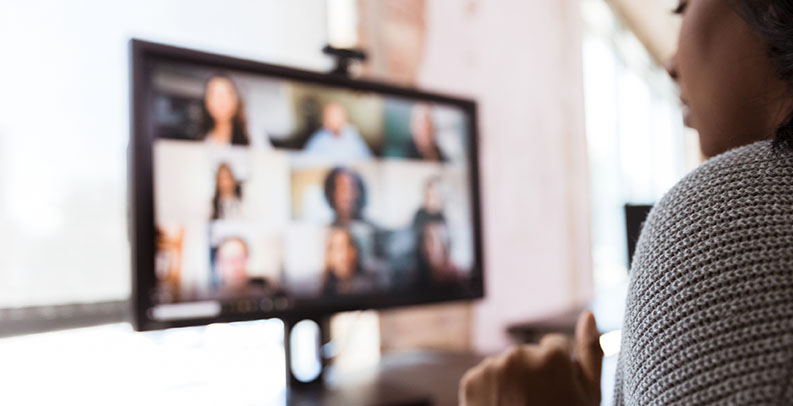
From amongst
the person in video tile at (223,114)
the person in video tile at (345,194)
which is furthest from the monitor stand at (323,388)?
the person in video tile at (223,114)

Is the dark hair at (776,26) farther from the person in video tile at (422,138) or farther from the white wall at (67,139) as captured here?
the white wall at (67,139)

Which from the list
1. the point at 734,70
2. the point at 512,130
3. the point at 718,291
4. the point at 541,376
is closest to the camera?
the point at 718,291

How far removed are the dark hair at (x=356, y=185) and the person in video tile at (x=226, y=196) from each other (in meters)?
0.15

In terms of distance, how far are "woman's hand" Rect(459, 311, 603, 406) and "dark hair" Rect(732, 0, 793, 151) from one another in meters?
0.32

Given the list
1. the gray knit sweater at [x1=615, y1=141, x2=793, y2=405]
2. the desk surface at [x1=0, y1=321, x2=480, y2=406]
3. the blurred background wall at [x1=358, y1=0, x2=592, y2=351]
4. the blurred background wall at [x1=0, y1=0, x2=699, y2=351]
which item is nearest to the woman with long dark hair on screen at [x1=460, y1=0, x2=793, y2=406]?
the gray knit sweater at [x1=615, y1=141, x2=793, y2=405]

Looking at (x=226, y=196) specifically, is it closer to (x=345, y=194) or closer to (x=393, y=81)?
(x=345, y=194)

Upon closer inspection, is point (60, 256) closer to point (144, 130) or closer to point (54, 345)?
point (54, 345)

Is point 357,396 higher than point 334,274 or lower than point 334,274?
lower

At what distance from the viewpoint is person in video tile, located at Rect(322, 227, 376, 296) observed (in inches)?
35.9

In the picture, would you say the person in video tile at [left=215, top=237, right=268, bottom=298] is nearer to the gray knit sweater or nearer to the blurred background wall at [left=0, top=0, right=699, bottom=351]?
the blurred background wall at [left=0, top=0, right=699, bottom=351]

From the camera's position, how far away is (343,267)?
93 cm

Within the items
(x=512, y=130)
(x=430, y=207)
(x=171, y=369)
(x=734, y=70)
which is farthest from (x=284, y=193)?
(x=512, y=130)

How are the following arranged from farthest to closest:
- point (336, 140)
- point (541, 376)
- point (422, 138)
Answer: point (422, 138), point (336, 140), point (541, 376)

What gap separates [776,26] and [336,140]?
0.63 m
